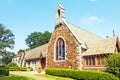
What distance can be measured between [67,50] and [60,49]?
270 centimetres

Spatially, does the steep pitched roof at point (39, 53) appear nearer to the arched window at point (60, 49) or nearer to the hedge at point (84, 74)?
the arched window at point (60, 49)

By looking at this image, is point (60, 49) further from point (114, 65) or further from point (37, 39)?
point (37, 39)

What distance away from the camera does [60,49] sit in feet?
126

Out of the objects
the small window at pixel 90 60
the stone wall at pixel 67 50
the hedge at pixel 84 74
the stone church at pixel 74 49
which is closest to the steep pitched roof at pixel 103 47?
the stone church at pixel 74 49

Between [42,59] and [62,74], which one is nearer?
[62,74]

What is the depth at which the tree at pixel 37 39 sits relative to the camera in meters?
101

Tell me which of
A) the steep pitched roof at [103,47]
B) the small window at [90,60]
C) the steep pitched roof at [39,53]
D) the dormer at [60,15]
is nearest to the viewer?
the steep pitched roof at [103,47]

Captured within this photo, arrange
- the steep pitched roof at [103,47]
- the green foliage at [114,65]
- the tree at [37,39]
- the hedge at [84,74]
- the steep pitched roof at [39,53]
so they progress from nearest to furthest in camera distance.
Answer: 1. the hedge at [84,74]
2. the green foliage at [114,65]
3. the steep pitched roof at [103,47]
4. the steep pitched roof at [39,53]
5. the tree at [37,39]

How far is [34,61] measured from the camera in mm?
52469

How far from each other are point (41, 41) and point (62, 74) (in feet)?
236

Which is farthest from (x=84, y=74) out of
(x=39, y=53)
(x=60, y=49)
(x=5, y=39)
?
(x=5, y=39)

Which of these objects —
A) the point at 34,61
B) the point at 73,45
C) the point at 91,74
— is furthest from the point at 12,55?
the point at 91,74

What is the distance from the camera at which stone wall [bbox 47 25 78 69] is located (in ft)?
113

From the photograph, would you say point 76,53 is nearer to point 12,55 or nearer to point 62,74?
point 62,74
